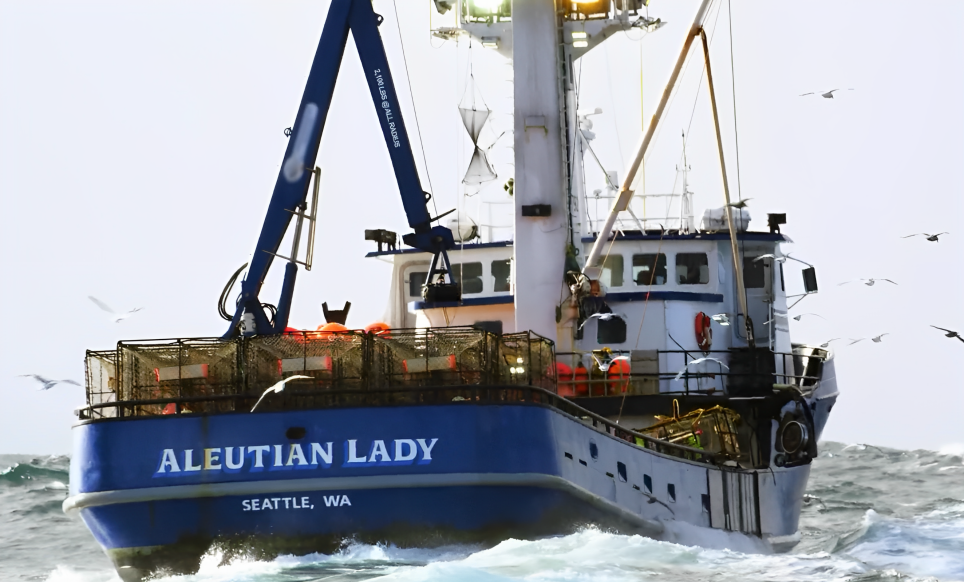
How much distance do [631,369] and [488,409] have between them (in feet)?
20.1

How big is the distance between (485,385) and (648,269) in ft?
30.6

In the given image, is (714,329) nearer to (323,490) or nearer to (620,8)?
(620,8)

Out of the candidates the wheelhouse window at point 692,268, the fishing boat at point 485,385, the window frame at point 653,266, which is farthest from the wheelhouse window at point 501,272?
the wheelhouse window at point 692,268

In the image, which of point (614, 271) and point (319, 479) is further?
point (614, 271)

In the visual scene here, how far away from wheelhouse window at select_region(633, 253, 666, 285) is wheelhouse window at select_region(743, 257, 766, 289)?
2.24 metres

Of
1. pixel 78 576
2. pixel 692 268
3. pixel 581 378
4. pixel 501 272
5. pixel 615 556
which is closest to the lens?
pixel 615 556

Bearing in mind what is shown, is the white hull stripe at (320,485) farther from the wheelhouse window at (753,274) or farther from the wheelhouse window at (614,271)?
the wheelhouse window at (753,274)

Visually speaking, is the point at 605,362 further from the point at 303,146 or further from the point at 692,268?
the point at 303,146

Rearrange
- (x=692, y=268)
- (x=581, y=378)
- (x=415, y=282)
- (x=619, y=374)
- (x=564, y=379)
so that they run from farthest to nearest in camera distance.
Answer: (x=415, y=282) → (x=692, y=268) → (x=581, y=378) → (x=619, y=374) → (x=564, y=379)

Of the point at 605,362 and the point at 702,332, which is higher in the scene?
the point at 702,332

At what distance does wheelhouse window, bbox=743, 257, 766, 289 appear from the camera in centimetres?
2931

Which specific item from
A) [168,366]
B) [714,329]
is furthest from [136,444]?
[714,329]

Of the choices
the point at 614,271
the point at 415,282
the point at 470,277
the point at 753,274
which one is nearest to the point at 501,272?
the point at 470,277

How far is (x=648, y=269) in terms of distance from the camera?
91.1ft
